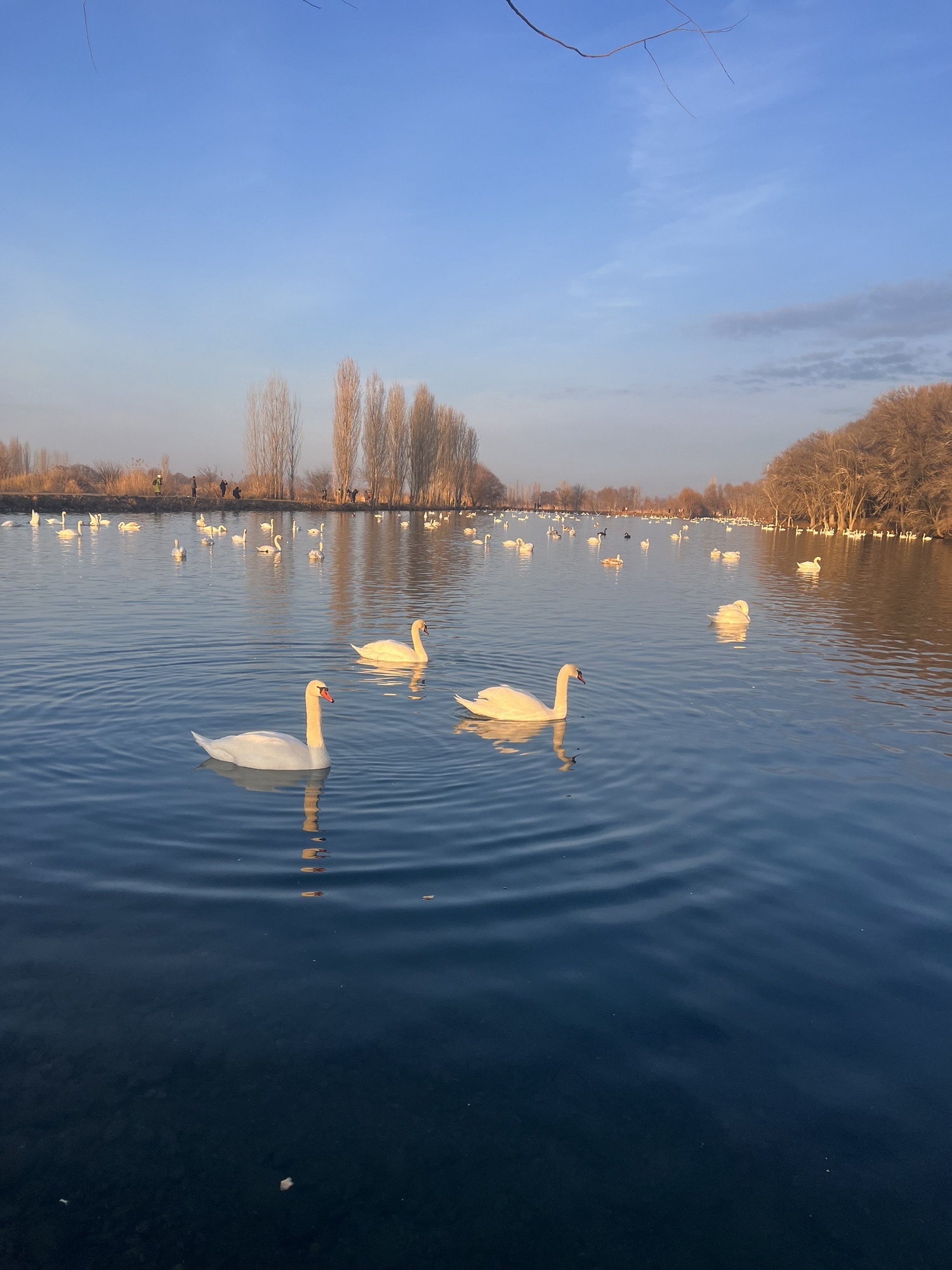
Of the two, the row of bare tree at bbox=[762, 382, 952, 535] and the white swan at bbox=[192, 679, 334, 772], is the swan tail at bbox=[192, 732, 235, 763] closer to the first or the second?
the white swan at bbox=[192, 679, 334, 772]

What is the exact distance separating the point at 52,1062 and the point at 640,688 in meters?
9.04

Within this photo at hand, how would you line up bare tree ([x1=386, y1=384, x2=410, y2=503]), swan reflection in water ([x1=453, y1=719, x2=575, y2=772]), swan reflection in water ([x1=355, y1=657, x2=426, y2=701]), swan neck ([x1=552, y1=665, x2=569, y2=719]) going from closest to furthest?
swan reflection in water ([x1=453, y1=719, x2=575, y2=772]), swan neck ([x1=552, y1=665, x2=569, y2=719]), swan reflection in water ([x1=355, y1=657, x2=426, y2=701]), bare tree ([x1=386, y1=384, x2=410, y2=503])

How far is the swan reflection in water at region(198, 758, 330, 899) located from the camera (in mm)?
6906

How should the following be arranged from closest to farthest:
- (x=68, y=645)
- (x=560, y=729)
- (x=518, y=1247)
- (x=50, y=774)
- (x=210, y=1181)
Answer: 1. (x=518, y=1247)
2. (x=210, y=1181)
3. (x=50, y=774)
4. (x=560, y=729)
5. (x=68, y=645)

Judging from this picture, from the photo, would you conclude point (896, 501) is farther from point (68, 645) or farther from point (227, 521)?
point (68, 645)

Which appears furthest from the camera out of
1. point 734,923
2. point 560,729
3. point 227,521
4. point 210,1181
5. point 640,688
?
point 227,521

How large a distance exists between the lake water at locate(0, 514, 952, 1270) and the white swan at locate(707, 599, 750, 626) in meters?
7.27

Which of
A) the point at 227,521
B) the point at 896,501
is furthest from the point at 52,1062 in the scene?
the point at 896,501

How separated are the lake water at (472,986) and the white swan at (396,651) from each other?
159cm

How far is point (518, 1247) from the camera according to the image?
300 cm

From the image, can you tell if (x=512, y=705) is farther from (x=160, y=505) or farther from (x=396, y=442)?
(x=396, y=442)

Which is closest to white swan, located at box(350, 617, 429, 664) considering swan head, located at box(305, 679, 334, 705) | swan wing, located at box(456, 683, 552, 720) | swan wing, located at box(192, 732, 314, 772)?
swan wing, located at box(456, 683, 552, 720)

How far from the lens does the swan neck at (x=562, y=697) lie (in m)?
9.69

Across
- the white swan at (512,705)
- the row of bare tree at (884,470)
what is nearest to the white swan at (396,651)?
the white swan at (512,705)
